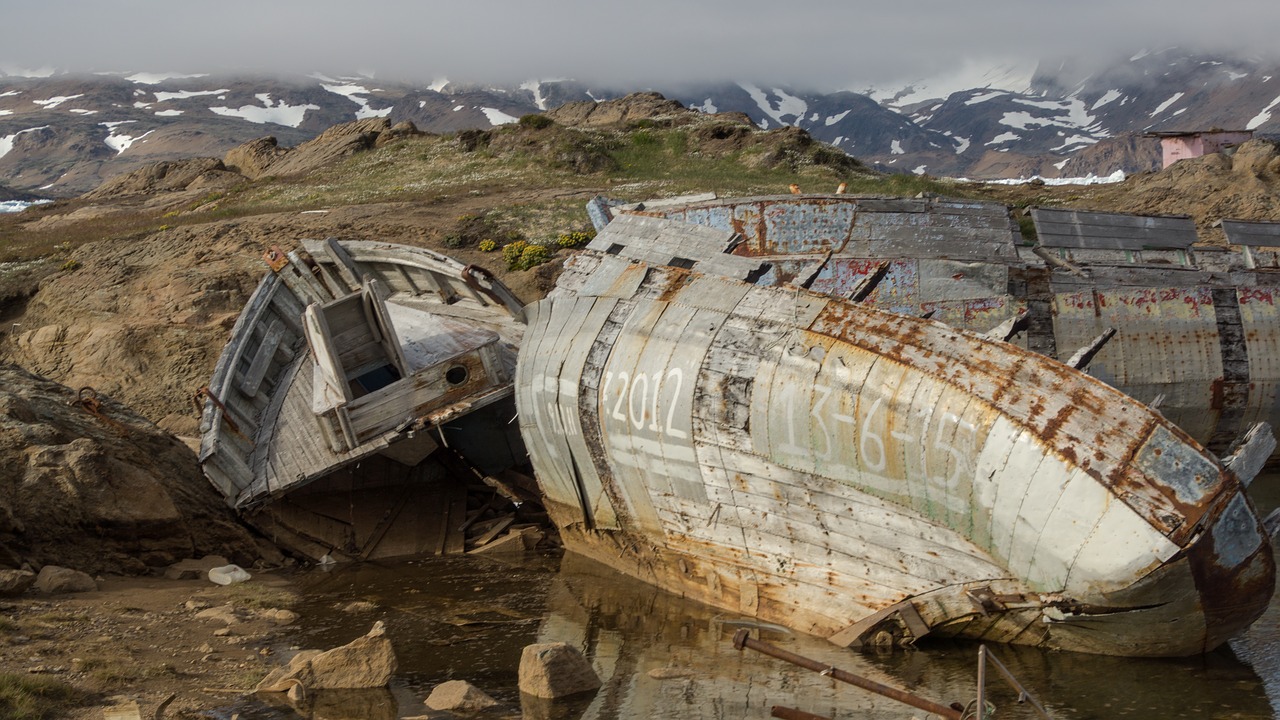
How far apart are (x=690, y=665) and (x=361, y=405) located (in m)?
5.81

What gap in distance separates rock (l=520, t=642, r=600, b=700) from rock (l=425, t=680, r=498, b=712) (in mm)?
346

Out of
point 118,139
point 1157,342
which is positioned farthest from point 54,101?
point 1157,342

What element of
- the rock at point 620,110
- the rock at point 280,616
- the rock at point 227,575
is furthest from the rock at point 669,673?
the rock at point 620,110

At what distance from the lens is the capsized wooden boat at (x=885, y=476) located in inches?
338

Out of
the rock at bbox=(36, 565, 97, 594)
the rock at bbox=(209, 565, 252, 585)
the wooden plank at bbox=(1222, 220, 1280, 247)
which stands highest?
the wooden plank at bbox=(1222, 220, 1280, 247)

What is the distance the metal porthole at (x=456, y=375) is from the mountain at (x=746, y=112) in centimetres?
9504

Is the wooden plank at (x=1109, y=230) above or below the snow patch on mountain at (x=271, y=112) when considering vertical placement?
above

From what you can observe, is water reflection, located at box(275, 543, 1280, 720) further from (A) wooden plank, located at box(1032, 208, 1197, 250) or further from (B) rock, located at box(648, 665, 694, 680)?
(A) wooden plank, located at box(1032, 208, 1197, 250)

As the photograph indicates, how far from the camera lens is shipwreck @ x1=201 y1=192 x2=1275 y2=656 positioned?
8.69m

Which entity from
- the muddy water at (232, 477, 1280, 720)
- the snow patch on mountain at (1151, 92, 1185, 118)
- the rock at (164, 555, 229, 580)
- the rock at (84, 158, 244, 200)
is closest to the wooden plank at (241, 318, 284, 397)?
the rock at (164, 555, 229, 580)

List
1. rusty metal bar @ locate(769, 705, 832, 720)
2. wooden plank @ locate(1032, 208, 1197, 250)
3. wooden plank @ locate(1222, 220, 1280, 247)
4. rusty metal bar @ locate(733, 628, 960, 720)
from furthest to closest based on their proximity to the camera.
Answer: wooden plank @ locate(1222, 220, 1280, 247)
wooden plank @ locate(1032, 208, 1197, 250)
rusty metal bar @ locate(769, 705, 832, 720)
rusty metal bar @ locate(733, 628, 960, 720)

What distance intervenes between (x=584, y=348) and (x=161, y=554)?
550 centimetres

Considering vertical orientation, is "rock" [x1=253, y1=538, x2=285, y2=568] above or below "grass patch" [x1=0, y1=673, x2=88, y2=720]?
below

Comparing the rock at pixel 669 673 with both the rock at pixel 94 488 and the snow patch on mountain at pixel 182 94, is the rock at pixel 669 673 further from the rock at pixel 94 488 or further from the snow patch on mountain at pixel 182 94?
the snow patch on mountain at pixel 182 94
